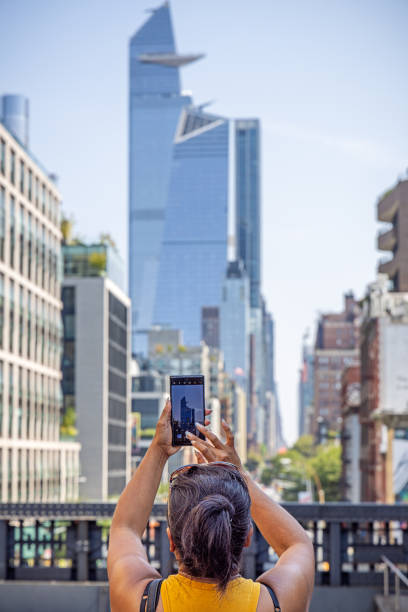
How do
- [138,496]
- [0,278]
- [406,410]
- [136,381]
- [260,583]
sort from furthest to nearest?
[136,381] < [0,278] < [406,410] < [138,496] < [260,583]

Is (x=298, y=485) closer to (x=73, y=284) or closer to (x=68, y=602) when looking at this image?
(x=73, y=284)

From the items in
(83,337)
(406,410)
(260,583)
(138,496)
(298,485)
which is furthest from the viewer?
(298,485)

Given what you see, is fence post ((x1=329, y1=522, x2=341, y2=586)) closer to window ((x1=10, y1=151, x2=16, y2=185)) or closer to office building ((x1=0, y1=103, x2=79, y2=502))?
office building ((x1=0, y1=103, x2=79, y2=502))

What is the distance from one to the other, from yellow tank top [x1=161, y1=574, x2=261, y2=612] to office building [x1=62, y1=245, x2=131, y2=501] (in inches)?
3618

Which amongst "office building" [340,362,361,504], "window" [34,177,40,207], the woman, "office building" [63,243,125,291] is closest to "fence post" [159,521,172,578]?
the woman

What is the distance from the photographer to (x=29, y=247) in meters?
75.4

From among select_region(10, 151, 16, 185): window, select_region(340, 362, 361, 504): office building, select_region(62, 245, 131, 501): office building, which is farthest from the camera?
select_region(62, 245, 131, 501): office building

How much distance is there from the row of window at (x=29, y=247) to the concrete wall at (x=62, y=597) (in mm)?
59005

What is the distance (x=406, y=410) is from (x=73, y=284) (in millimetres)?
46055

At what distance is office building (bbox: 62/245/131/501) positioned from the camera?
3765 inches

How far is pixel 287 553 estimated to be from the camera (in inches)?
124

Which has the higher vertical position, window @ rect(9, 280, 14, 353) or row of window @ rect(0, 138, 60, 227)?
row of window @ rect(0, 138, 60, 227)

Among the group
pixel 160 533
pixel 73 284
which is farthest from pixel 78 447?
pixel 160 533

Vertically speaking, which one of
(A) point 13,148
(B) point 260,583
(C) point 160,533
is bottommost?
(C) point 160,533
